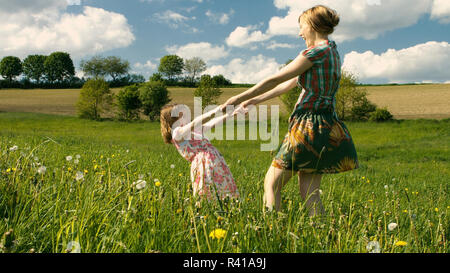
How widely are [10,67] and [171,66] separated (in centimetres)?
3968

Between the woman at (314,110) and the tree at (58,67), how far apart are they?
9456cm

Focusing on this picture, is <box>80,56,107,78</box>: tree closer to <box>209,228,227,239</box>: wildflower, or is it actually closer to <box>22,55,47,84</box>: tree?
<box>22,55,47,84</box>: tree

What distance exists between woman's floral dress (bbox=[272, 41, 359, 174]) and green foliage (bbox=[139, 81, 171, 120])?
43364 mm

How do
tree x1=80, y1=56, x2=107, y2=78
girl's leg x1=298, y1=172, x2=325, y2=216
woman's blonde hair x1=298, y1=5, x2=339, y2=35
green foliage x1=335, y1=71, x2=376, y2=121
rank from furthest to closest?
1. tree x1=80, y1=56, x2=107, y2=78
2. green foliage x1=335, y1=71, x2=376, y2=121
3. girl's leg x1=298, y1=172, x2=325, y2=216
4. woman's blonde hair x1=298, y1=5, x2=339, y2=35

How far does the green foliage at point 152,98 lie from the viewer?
149 feet

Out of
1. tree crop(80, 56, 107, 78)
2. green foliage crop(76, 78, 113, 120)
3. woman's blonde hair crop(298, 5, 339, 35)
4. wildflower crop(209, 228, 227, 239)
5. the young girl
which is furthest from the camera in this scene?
tree crop(80, 56, 107, 78)

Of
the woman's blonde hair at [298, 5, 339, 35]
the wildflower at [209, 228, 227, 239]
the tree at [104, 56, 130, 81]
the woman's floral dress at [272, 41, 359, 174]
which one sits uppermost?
the tree at [104, 56, 130, 81]

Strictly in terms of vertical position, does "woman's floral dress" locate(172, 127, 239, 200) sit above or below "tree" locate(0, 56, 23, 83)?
below

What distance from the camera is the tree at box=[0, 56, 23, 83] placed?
87.1 metres

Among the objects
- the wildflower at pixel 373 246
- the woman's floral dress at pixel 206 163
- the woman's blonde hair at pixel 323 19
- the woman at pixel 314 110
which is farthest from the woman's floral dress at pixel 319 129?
the wildflower at pixel 373 246

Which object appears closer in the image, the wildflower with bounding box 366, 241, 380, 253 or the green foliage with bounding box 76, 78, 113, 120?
the wildflower with bounding box 366, 241, 380, 253

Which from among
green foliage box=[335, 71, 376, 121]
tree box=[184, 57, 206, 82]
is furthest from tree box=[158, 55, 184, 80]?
green foliage box=[335, 71, 376, 121]

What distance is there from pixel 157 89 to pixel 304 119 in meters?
44.8

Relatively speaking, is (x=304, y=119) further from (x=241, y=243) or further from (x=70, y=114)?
(x=70, y=114)
